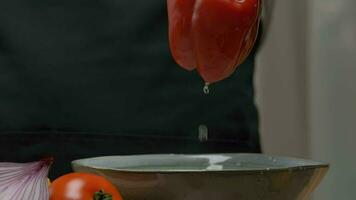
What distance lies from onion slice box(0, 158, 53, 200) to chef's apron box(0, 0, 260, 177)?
0.60 meters

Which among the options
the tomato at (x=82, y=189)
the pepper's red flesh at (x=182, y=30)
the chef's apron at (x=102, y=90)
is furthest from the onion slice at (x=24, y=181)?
the chef's apron at (x=102, y=90)

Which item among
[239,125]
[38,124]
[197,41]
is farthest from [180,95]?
[197,41]

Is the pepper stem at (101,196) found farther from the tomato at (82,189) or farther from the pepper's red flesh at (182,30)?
the pepper's red flesh at (182,30)

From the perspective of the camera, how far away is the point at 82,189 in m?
0.54

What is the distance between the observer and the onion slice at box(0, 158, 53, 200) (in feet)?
1.70

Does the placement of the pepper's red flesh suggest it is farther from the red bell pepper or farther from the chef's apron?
the chef's apron

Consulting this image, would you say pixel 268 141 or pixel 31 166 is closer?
pixel 31 166

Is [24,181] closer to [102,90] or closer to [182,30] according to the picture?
[182,30]

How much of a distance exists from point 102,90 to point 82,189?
639 millimetres

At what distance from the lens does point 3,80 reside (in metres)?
1.14

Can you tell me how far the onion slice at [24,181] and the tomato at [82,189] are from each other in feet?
0.05

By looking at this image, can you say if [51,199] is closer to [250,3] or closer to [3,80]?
[250,3]

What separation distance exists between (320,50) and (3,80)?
1.72 ft

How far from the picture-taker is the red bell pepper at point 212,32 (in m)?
0.53
